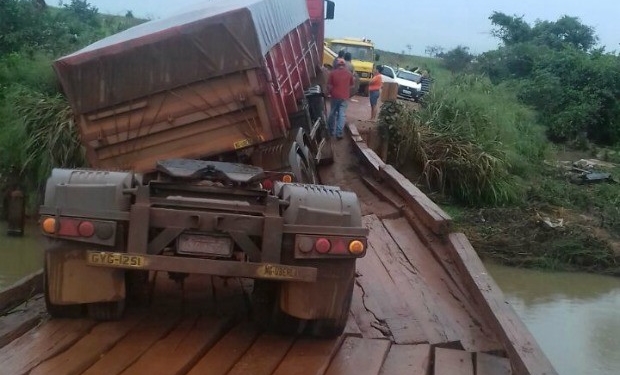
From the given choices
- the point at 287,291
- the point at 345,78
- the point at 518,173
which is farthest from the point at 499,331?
the point at 518,173

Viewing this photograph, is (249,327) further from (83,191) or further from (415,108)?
(415,108)

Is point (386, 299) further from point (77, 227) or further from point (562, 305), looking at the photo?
point (562, 305)

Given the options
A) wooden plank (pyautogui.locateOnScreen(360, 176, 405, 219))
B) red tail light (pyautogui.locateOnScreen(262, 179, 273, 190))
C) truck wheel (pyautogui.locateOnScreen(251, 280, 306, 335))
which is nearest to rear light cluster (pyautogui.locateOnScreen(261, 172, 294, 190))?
red tail light (pyautogui.locateOnScreen(262, 179, 273, 190))

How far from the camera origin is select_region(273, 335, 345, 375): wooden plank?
466 cm

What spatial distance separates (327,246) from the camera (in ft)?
15.8

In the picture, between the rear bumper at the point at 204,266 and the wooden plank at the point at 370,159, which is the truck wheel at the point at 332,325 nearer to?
the rear bumper at the point at 204,266

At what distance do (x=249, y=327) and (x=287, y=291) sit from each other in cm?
58

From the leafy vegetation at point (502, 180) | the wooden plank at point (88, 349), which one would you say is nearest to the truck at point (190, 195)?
the wooden plank at point (88, 349)

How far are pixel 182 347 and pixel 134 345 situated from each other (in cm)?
28

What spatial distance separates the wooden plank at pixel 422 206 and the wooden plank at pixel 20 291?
3543 millimetres

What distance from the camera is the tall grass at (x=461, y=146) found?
15.6m

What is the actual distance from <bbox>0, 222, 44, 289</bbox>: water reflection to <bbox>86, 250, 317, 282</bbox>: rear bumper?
669 centimetres

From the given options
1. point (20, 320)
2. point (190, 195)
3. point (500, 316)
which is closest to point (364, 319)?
point (500, 316)

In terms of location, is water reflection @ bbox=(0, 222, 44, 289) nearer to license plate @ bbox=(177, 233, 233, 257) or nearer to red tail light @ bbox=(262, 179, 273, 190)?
red tail light @ bbox=(262, 179, 273, 190)
